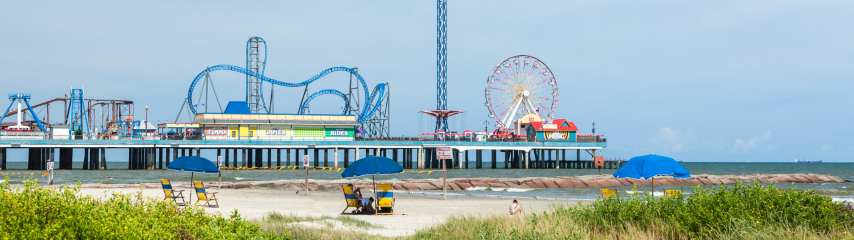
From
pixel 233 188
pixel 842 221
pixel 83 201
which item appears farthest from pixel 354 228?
pixel 233 188

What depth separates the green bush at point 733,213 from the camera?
28.6ft

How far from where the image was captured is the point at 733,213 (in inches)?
352

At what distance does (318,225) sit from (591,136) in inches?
2381

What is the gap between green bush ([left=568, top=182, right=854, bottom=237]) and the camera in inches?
343

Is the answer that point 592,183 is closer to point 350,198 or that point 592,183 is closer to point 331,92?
point 350,198

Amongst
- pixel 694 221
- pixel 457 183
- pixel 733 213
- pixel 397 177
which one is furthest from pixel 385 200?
pixel 397 177

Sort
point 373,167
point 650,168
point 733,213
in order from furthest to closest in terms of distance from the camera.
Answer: point 373,167, point 650,168, point 733,213

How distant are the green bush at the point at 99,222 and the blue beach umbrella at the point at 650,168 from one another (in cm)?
814

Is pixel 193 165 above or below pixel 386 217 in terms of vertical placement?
above

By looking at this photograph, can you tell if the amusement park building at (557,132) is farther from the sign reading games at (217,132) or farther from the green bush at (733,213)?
the green bush at (733,213)

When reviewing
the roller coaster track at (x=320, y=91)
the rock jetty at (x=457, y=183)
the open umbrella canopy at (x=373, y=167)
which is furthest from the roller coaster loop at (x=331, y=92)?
the open umbrella canopy at (x=373, y=167)

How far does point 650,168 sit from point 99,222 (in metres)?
10.0

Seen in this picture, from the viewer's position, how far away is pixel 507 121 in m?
71.4

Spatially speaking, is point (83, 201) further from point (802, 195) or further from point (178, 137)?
point (178, 137)
